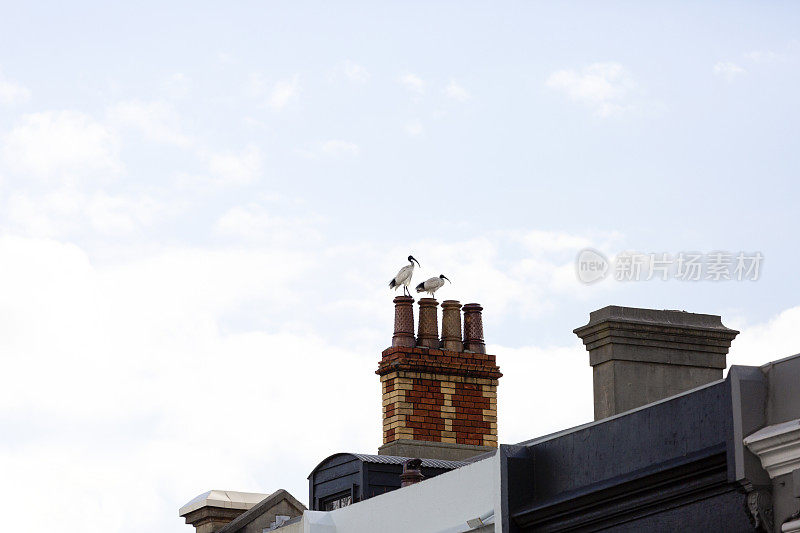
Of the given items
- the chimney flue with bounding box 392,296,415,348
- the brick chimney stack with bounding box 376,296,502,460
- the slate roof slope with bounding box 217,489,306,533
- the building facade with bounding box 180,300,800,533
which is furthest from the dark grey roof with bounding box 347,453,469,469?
the slate roof slope with bounding box 217,489,306,533

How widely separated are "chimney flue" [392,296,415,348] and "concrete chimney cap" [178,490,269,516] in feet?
14.9

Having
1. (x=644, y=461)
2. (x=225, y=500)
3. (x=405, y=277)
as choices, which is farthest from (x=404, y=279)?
(x=644, y=461)

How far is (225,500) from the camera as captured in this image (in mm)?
29312

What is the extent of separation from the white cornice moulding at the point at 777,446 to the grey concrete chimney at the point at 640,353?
19.2ft

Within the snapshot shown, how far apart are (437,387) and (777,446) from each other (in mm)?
13740

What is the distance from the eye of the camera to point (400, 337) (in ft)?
88.8

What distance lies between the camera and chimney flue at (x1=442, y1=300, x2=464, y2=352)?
2742 cm

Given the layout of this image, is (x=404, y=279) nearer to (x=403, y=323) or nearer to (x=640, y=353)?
(x=403, y=323)

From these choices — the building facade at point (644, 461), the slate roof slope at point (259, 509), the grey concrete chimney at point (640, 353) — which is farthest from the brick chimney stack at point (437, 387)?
the grey concrete chimney at point (640, 353)

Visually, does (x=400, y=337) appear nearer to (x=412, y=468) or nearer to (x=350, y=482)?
(x=350, y=482)

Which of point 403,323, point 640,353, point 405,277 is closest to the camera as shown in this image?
point 640,353

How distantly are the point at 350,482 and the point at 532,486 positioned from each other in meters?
7.89

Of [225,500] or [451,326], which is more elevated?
[451,326]

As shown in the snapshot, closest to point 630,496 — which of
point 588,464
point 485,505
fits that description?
point 588,464
